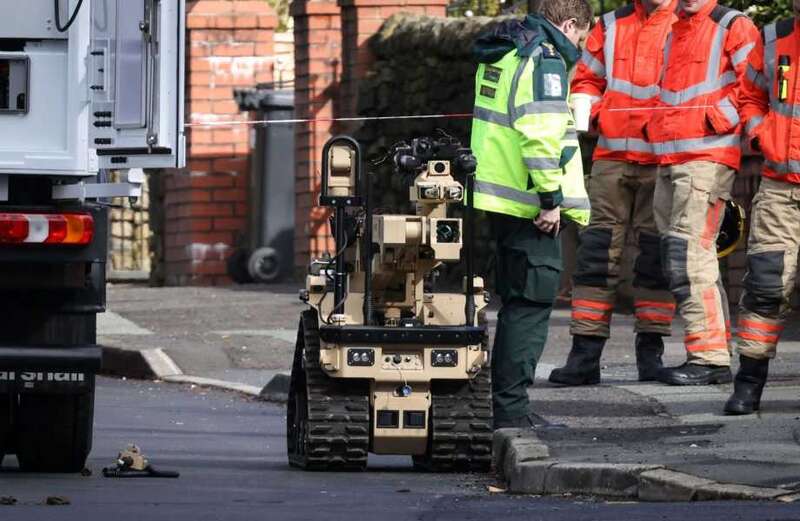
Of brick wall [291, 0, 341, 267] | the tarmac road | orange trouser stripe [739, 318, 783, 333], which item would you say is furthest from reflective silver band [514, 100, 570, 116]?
brick wall [291, 0, 341, 267]

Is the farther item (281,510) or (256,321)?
(256,321)

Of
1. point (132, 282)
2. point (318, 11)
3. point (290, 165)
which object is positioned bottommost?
point (132, 282)

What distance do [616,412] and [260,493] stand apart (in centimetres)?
247

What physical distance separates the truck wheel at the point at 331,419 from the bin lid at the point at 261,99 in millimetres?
14746

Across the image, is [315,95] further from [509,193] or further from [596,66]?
[509,193]

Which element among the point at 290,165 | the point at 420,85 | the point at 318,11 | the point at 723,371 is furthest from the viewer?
the point at 290,165

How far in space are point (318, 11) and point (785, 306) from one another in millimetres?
12956

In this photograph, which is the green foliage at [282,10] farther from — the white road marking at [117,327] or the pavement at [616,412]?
the pavement at [616,412]

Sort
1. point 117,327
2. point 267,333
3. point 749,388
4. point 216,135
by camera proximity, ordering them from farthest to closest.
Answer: point 216,135
point 117,327
point 267,333
point 749,388

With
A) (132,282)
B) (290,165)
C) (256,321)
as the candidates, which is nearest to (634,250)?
(256,321)

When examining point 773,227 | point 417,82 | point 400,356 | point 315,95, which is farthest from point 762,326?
point 315,95

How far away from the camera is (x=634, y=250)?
17.2 meters

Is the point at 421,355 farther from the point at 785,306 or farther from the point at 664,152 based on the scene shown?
the point at 664,152

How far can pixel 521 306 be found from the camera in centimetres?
1032
